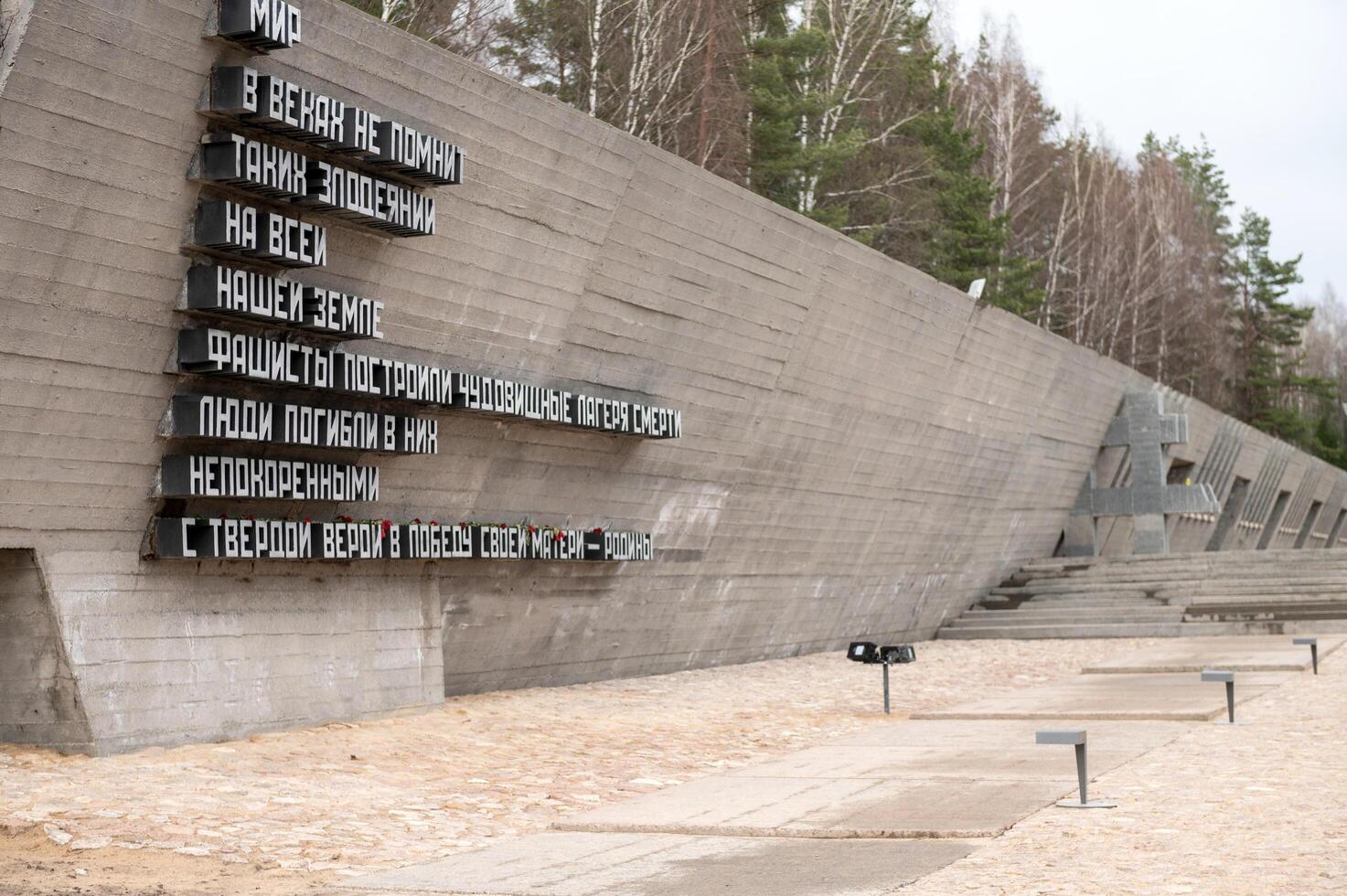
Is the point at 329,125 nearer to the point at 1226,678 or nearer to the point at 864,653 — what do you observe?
the point at 864,653

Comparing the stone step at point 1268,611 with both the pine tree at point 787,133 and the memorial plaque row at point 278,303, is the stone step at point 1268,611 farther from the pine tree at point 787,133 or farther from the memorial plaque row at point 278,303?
the memorial plaque row at point 278,303

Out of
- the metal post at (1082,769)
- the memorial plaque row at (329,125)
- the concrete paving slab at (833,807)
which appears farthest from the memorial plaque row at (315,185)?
the metal post at (1082,769)

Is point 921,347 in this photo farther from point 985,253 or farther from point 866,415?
point 985,253

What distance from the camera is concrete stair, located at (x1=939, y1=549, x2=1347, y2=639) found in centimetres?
2477

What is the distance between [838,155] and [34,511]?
63.9ft

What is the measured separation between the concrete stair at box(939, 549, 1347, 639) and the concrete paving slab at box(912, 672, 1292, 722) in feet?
25.6

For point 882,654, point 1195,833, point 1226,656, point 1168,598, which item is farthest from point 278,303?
point 1168,598

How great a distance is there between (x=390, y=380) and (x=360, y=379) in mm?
299

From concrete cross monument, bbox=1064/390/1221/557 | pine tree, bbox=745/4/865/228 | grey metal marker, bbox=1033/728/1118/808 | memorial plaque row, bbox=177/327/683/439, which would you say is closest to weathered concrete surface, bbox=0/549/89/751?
memorial plaque row, bbox=177/327/683/439

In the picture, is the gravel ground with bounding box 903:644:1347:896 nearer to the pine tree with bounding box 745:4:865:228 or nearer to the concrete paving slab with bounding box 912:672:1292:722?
the concrete paving slab with bounding box 912:672:1292:722

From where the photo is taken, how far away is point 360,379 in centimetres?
1144

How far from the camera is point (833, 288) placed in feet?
62.0

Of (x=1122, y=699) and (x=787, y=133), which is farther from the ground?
(x=787, y=133)

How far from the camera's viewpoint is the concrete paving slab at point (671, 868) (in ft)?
21.6
